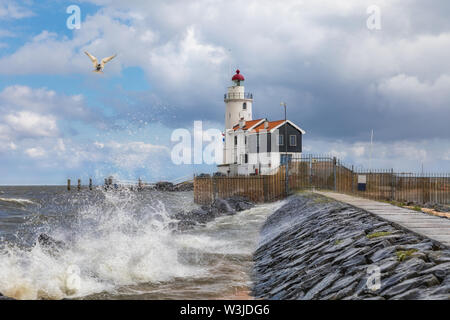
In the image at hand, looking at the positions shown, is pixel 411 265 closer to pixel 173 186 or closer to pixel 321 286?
pixel 321 286

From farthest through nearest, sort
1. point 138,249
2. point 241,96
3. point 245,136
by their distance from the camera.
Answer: point 241,96 → point 245,136 → point 138,249

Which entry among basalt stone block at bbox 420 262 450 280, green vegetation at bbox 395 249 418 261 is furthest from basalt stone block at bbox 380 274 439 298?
green vegetation at bbox 395 249 418 261

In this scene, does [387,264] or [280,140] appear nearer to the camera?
[387,264]

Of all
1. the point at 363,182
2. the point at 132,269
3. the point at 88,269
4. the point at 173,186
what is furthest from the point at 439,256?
the point at 173,186

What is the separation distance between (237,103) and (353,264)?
58.0 m

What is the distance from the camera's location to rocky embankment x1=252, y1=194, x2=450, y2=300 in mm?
5828

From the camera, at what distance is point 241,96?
64312mm

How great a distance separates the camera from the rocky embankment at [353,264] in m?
5.83

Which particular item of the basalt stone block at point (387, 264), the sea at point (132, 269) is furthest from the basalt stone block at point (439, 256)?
the sea at point (132, 269)

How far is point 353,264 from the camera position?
24.4 feet

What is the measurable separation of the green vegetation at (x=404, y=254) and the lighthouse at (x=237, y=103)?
57.4 metres

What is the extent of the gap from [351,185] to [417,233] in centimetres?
2123
